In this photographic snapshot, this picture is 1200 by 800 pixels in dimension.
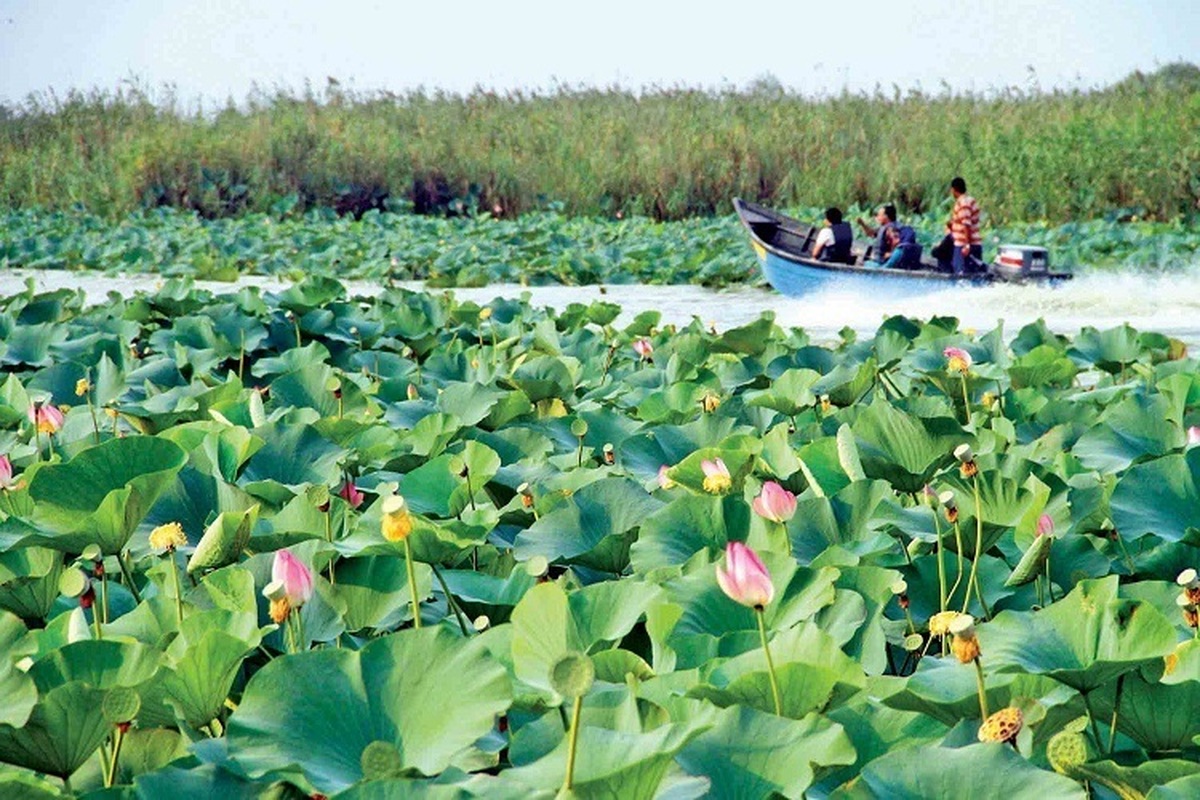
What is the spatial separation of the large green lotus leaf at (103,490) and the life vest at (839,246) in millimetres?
9517

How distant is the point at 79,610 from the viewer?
1185 millimetres

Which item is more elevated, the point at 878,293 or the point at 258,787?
the point at 258,787

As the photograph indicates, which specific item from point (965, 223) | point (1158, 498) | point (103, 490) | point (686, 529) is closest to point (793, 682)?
point (686, 529)

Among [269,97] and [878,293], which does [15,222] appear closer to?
[269,97]

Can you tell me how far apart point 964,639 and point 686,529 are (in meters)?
0.59

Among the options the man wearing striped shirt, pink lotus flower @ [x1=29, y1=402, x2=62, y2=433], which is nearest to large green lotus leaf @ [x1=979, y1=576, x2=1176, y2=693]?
pink lotus flower @ [x1=29, y1=402, x2=62, y2=433]

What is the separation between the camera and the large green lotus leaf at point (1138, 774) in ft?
2.80

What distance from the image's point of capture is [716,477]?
1.49 meters

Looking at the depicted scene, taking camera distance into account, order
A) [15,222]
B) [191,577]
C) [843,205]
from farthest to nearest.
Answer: [843,205], [15,222], [191,577]

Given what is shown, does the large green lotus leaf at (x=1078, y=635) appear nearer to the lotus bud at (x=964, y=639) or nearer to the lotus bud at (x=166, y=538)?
the lotus bud at (x=964, y=639)

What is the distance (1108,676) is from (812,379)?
1.36 meters

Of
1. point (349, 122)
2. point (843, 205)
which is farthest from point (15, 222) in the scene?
point (843, 205)

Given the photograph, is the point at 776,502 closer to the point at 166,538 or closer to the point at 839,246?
the point at 166,538

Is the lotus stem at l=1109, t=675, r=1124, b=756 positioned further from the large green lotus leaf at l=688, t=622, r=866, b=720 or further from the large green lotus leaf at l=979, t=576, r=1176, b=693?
the large green lotus leaf at l=688, t=622, r=866, b=720
